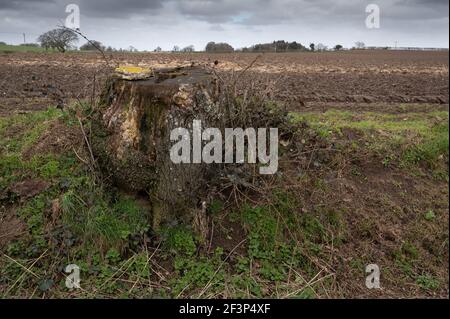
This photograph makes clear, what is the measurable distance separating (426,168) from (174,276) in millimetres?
3654

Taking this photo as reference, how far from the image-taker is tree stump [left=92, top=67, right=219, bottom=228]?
13.2ft

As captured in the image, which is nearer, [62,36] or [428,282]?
[428,282]

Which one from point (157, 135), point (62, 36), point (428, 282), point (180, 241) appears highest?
point (62, 36)

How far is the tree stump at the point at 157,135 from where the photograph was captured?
404cm

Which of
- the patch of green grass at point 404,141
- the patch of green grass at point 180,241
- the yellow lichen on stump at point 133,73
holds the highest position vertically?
the yellow lichen on stump at point 133,73

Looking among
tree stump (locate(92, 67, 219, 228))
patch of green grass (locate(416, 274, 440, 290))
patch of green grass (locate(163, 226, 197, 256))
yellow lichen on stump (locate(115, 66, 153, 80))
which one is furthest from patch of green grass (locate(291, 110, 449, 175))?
patch of green grass (locate(163, 226, 197, 256))

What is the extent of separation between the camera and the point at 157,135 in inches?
161

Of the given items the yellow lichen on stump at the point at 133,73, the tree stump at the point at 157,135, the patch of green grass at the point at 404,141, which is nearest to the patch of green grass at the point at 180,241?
the tree stump at the point at 157,135

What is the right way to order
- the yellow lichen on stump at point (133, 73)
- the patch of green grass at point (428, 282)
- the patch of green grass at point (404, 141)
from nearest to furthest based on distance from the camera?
the patch of green grass at point (428, 282) → the yellow lichen on stump at point (133, 73) → the patch of green grass at point (404, 141)

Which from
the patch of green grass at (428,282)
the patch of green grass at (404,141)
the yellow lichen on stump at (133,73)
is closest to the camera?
the patch of green grass at (428,282)

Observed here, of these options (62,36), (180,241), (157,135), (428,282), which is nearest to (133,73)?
(157,135)

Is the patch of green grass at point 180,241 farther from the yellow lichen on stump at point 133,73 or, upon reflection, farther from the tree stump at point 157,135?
the yellow lichen on stump at point 133,73

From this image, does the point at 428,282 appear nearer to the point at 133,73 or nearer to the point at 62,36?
the point at 133,73
